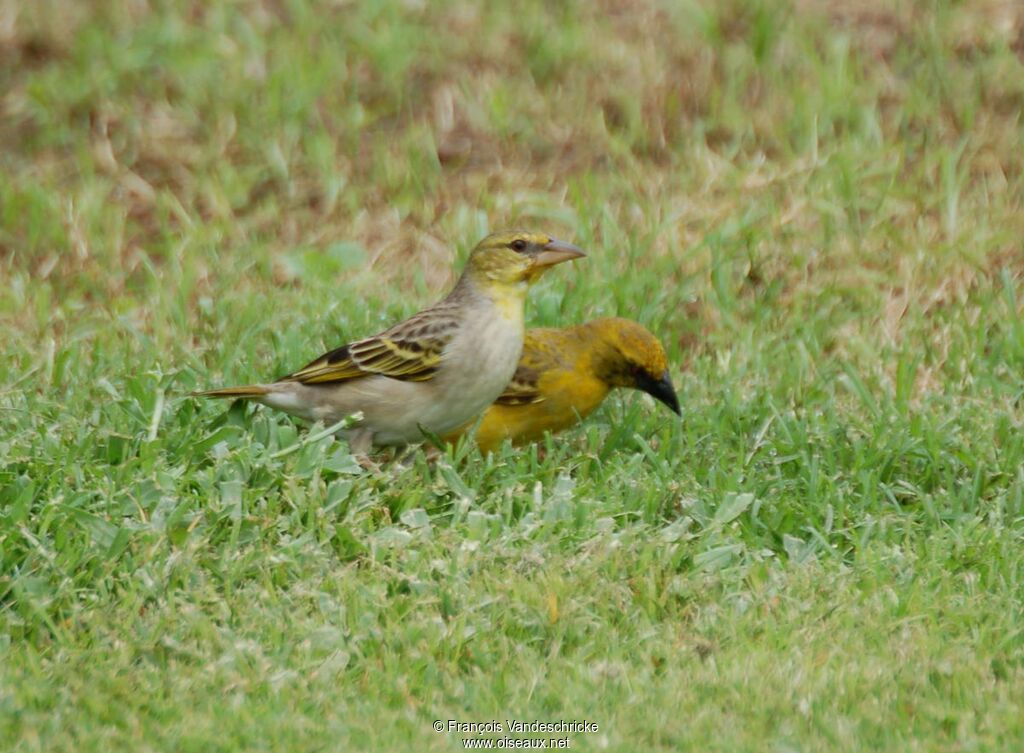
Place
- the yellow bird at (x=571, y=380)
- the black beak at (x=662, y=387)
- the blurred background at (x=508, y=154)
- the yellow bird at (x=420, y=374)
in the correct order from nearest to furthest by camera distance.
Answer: the yellow bird at (x=420, y=374) → the yellow bird at (x=571, y=380) → the black beak at (x=662, y=387) → the blurred background at (x=508, y=154)

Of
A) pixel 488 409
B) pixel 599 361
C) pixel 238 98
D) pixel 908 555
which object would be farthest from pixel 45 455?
pixel 238 98

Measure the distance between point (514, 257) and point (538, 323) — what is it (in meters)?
1.40

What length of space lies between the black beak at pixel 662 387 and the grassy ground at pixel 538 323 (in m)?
0.12

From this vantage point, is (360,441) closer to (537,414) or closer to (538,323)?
(537,414)

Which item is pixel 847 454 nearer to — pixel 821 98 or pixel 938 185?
pixel 938 185

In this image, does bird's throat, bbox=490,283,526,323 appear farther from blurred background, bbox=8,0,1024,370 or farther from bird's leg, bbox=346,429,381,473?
blurred background, bbox=8,0,1024,370

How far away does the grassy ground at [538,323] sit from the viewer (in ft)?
17.7

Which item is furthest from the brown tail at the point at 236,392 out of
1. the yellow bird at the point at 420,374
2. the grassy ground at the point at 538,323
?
the grassy ground at the point at 538,323

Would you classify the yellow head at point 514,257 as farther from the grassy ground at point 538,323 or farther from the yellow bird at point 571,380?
the grassy ground at point 538,323

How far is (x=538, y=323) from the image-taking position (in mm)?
8906

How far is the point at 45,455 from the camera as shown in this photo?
666 centimetres

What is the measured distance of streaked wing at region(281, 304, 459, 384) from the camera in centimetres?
728

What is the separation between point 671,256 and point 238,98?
121 inches

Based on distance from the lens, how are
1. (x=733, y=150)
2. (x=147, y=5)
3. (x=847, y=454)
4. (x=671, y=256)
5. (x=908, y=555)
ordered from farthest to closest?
(x=147, y=5) → (x=733, y=150) → (x=671, y=256) → (x=847, y=454) → (x=908, y=555)
